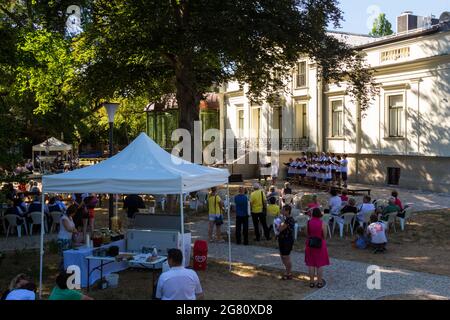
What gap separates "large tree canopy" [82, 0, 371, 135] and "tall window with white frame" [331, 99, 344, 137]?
7.15 m

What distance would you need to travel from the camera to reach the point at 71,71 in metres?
23.9

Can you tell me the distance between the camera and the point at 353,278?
10.6 metres

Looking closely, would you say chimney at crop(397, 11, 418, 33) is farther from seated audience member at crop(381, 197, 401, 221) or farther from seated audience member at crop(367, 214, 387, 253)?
seated audience member at crop(367, 214, 387, 253)

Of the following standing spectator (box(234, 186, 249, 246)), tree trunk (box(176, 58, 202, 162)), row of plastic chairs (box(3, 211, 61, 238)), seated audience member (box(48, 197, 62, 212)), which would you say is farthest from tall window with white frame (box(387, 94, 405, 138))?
row of plastic chairs (box(3, 211, 61, 238))

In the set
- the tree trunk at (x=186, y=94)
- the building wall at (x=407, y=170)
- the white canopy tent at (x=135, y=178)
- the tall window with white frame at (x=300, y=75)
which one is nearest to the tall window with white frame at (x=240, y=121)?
the tall window with white frame at (x=300, y=75)

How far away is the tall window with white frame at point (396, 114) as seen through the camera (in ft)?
87.5

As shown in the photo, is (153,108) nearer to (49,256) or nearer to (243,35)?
(243,35)

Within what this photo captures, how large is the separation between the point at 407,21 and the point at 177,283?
31.2 m

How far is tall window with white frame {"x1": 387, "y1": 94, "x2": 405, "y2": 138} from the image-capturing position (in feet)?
87.5

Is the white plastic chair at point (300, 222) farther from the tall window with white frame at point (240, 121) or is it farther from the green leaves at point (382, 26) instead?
the green leaves at point (382, 26)

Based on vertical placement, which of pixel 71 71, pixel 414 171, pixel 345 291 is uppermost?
pixel 71 71
